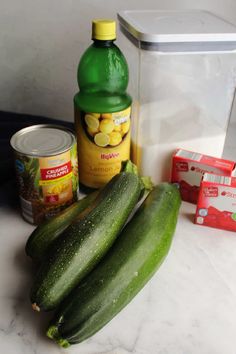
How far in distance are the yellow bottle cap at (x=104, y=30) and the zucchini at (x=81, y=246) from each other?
0.26 meters

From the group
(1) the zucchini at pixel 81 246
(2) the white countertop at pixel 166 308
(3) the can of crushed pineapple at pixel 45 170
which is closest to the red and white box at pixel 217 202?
(2) the white countertop at pixel 166 308

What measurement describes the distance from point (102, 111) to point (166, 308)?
0.35m

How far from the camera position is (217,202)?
65 centimetres

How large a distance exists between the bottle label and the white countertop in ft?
0.56

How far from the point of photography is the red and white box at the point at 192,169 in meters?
0.70

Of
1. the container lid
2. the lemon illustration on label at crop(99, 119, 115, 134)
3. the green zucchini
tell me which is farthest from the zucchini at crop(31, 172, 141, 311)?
the container lid

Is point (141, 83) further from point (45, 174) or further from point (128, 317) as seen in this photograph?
point (128, 317)

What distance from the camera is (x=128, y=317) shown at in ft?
1.71

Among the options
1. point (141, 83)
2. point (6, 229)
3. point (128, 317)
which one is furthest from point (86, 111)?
point (128, 317)

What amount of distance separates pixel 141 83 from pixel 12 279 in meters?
0.42

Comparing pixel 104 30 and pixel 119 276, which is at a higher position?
pixel 104 30

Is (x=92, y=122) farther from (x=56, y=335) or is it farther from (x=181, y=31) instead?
(x=56, y=335)

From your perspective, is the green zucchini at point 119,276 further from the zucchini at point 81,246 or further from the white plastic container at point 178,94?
the white plastic container at point 178,94

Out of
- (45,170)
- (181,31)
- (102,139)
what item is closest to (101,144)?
(102,139)
